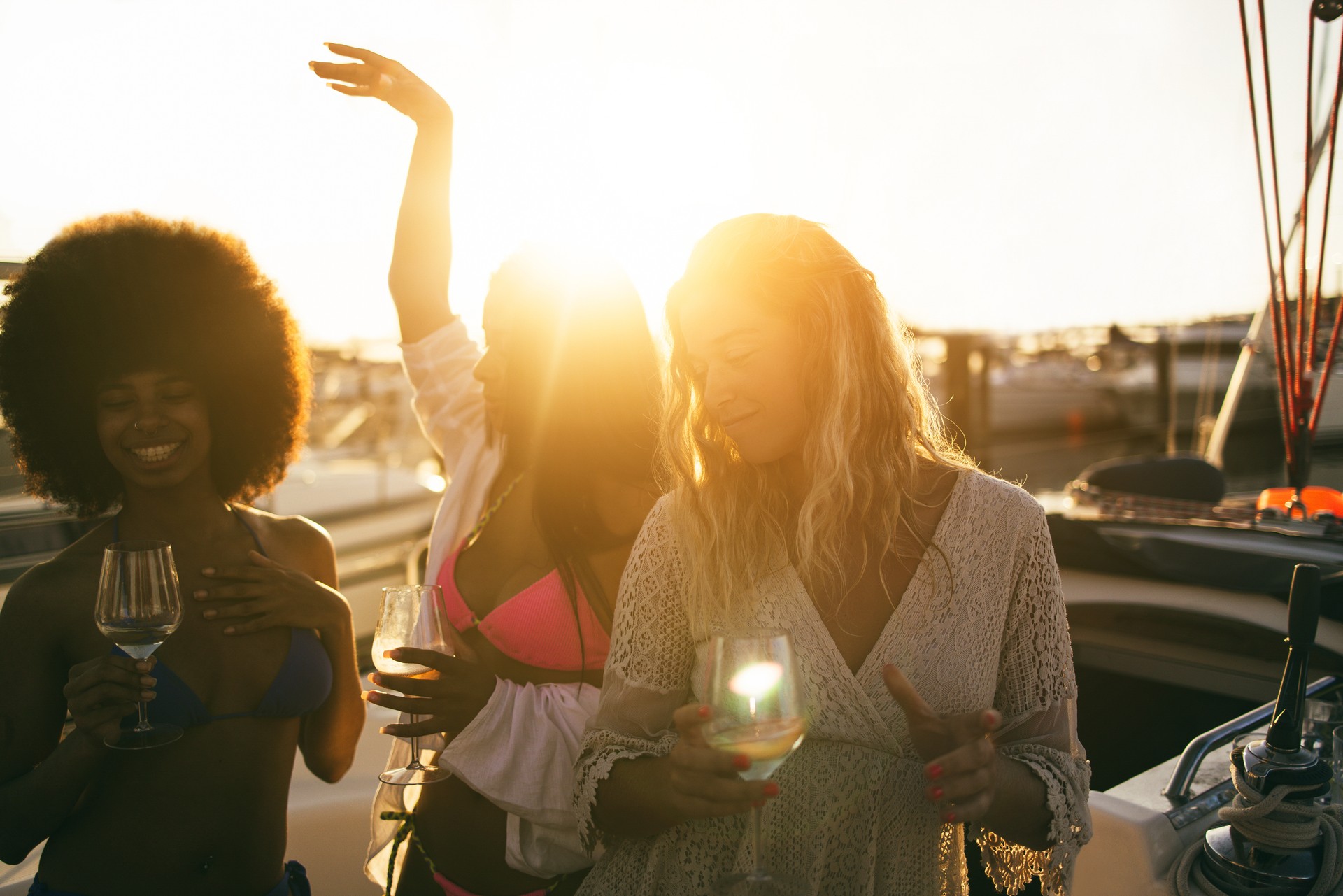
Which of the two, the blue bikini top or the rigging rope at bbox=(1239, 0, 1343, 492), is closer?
the blue bikini top

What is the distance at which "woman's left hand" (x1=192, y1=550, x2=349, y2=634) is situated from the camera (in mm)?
1749

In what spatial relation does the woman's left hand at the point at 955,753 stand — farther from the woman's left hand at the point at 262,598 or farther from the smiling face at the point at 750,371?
the woman's left hand at the point at 262,598

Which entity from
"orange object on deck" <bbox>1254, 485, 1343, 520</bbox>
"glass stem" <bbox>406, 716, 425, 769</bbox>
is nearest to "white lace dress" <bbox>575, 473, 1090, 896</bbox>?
"glass stem" <bbox>406, 716, 425, 769</bbox>

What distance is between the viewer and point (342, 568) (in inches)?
240

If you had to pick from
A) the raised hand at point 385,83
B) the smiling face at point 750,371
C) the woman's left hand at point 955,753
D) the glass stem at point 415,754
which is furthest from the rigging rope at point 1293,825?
the raised hand at point 385,83

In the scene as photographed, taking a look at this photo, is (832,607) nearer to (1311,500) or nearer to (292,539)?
(292,539)

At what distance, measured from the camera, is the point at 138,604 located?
1.52m

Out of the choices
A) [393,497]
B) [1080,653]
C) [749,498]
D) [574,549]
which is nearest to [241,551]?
[574,549]

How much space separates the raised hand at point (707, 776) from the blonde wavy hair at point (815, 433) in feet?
0.98

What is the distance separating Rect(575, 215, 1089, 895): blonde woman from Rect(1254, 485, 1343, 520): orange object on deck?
7.88ft

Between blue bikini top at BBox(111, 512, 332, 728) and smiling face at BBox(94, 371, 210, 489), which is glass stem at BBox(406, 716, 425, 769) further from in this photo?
smiling face at BBox(94, 371, 210, 489)

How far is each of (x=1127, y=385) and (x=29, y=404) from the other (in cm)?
2270

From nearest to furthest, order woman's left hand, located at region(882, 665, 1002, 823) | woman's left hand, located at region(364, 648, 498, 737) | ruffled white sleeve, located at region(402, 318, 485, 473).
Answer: woman's left hand, located at region(882, 665, 1002, 823), woman's left hand, located at region(364, 648, 498, 737), ruffled white sleeve, located at region(402, 318, 485, 473)

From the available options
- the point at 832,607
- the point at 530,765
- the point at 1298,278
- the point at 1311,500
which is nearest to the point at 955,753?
the point at 832,607
